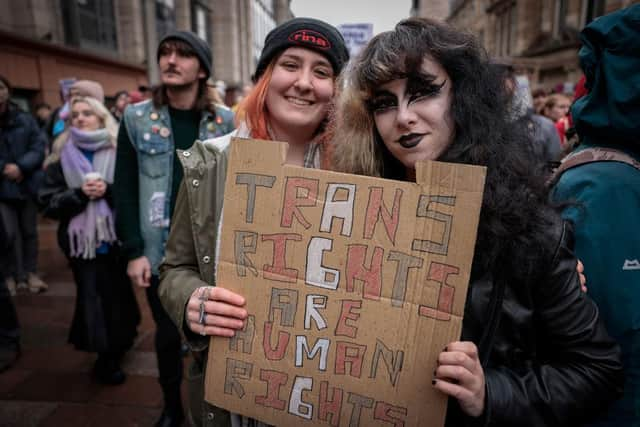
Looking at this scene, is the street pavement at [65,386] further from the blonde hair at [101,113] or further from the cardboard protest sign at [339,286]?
the cardboard protest sign at [339,286]

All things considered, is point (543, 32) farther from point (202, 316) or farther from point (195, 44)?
point (202, 316)

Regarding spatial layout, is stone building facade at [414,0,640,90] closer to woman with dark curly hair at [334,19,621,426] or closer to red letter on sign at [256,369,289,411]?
woman with dark curly hair at [334,19,621,426]

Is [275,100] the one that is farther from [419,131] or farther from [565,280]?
[565,280]

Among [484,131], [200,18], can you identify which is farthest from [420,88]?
[200,18]

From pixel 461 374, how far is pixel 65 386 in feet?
9.98

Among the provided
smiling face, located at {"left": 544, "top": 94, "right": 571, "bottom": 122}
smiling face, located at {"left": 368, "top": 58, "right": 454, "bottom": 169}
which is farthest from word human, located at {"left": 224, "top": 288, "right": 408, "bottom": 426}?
smiling face, located at {"left": 544, "top": 94, "right": 571, "bottom": 122}

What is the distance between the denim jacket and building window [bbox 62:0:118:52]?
10809 mm

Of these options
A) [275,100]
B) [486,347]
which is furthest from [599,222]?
[275,100]

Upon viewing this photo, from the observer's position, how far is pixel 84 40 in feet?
37.7

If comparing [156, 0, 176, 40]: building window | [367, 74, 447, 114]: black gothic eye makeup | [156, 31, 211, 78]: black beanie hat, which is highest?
[156, 0, 176, 40]: building window

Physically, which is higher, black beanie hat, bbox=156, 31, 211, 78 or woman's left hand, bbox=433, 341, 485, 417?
black beanie hat, bbox=156, 31, 211, 78

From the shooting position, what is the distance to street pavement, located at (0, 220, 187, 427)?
105 inches

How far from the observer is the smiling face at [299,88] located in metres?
1.50

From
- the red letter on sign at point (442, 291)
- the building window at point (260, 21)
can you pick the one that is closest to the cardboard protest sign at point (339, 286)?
the red letter on sign at point (442, 291)
